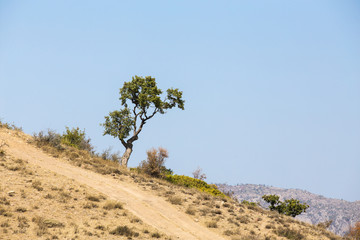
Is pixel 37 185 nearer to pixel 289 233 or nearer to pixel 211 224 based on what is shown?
pixel 211 224

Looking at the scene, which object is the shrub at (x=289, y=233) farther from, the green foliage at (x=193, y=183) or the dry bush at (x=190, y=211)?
the green foliage at (x=193, y=183)

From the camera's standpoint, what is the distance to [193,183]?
36344 mm

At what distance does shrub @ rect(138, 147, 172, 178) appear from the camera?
34.2m

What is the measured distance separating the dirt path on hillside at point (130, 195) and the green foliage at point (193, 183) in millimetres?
7410

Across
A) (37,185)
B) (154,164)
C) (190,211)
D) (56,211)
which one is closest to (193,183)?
(154,164)

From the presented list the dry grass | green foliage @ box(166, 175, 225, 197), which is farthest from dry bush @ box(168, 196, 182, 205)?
green foliage @ box(166, 175, 225, 197)

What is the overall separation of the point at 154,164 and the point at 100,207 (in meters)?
13.4

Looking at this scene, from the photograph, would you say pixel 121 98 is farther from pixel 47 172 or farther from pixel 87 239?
pixel 87 239

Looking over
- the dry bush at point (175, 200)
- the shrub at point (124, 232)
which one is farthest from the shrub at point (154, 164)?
the shrub at point (124, 232)

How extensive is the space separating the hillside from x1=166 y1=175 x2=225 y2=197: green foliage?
3430mm

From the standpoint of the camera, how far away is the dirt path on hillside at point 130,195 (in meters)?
21.0

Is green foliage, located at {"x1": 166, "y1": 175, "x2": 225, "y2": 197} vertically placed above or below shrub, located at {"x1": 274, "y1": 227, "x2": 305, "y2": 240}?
above

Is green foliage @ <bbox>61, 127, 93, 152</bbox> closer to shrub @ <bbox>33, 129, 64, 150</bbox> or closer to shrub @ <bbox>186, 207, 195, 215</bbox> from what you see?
shrub @ <bbox>33, 129, 64, 150</bbox>

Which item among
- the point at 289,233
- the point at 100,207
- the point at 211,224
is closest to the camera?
the point at 100,207
